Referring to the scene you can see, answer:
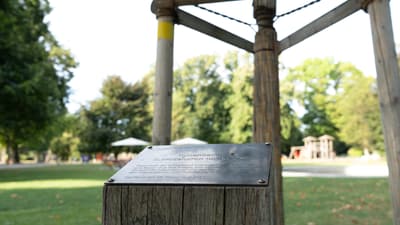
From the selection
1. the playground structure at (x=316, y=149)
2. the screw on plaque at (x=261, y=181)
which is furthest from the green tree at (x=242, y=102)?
the screw on plaque at (x=261, y=181)

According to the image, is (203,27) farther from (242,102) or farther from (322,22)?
(242,102)

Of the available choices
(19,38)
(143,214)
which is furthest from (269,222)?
(19,38)

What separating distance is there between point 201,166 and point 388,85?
174 cm

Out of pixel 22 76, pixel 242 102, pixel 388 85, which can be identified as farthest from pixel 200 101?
pixel 388 85

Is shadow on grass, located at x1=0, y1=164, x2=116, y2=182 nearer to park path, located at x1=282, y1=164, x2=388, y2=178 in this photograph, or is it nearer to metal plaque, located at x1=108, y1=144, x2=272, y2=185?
park path, located at x1=282, y1=164, x2=388, y2=178

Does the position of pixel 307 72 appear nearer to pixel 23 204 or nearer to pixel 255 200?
pixel 23 204

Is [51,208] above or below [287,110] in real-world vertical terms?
below

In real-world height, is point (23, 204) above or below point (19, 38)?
below

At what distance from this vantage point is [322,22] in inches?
135

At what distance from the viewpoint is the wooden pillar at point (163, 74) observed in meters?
3.56

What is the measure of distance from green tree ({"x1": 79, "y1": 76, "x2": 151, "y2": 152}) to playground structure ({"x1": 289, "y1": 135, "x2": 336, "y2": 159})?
18311mm

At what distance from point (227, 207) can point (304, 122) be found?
49.6 meters

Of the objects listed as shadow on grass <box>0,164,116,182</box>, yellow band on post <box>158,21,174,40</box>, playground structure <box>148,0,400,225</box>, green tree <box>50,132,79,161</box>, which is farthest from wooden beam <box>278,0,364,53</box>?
green tree <box>50,132,79,161</box>

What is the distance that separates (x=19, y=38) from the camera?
698 inches
